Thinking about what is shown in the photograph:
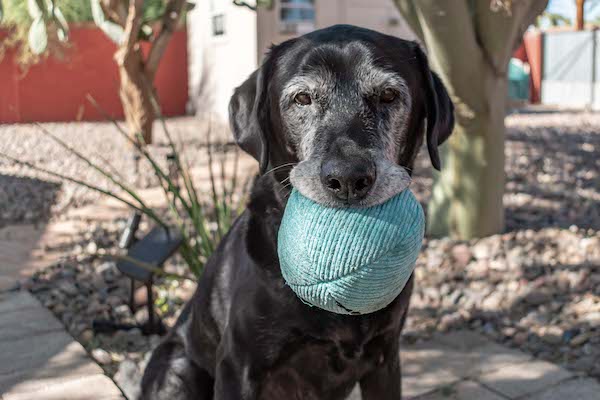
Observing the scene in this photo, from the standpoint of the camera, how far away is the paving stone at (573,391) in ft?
10.6

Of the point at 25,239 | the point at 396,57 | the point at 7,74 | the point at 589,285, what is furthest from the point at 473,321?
the point at 7,74

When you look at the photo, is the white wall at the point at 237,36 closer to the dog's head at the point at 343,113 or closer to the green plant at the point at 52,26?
the green plant at the point at 52,26

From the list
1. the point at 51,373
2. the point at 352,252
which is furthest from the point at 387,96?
the point at 51,373

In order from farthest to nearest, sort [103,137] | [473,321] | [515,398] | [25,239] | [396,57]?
[103,137] < [25,239] < [473,321] < [515,398] < [396,57]

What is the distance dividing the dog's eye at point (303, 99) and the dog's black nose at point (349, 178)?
0.39 m

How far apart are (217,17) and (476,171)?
1177cm

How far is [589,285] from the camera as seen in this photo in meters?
4.52

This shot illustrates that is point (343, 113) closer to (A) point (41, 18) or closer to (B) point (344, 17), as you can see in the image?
(A) point (41, 18)

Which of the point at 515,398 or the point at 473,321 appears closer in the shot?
the point at 515,398

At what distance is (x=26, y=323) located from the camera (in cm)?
405

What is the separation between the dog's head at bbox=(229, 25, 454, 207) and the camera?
2.13 metres

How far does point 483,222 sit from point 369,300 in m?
3.57

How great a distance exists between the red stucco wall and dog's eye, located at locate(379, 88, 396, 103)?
1479cm

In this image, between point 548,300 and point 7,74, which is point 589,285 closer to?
point 548,300
